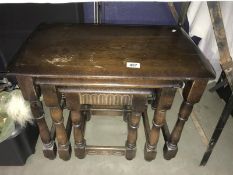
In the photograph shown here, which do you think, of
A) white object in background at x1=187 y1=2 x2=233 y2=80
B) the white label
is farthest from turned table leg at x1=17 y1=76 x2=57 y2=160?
white object in background at x1=187 y1=2 x2=233 y2=80

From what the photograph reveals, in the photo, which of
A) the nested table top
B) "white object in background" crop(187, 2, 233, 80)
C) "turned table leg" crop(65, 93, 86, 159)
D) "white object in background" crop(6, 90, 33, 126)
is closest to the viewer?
the nested table top

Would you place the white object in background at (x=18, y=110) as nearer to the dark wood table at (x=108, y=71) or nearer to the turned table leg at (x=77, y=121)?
the dark wood table at (x=108, y=71)

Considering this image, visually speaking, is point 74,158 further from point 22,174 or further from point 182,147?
point 182,147

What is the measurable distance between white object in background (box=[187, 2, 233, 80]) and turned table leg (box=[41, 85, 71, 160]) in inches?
41.1

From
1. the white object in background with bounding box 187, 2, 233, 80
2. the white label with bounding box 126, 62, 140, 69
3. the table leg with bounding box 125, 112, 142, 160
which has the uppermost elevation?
the white label with bounding box 126, 62, 140, 69

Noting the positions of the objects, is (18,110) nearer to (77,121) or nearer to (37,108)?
(37,108)

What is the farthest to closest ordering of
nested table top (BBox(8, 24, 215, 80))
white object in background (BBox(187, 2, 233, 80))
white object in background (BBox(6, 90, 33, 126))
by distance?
white object in background (BBox(187, 2, 233, 80)) → white object in background (BBox(6, 90, 33, 126)) → nested table top (BBox(8, 24, 215, 80))

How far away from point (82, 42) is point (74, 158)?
2.15 ft

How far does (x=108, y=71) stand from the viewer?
90 centimetres

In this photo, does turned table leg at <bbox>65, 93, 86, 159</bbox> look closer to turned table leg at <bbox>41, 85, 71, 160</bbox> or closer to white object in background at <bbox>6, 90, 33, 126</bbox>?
turned table leg at <bbox>41, 85, 71, 160</bbox>

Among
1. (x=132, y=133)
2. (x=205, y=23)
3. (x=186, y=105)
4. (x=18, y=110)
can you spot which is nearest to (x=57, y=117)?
(x=18, y=110)

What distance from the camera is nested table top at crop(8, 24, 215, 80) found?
35.3 inches

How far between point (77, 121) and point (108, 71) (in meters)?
0.34

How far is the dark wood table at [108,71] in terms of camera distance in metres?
0.90
